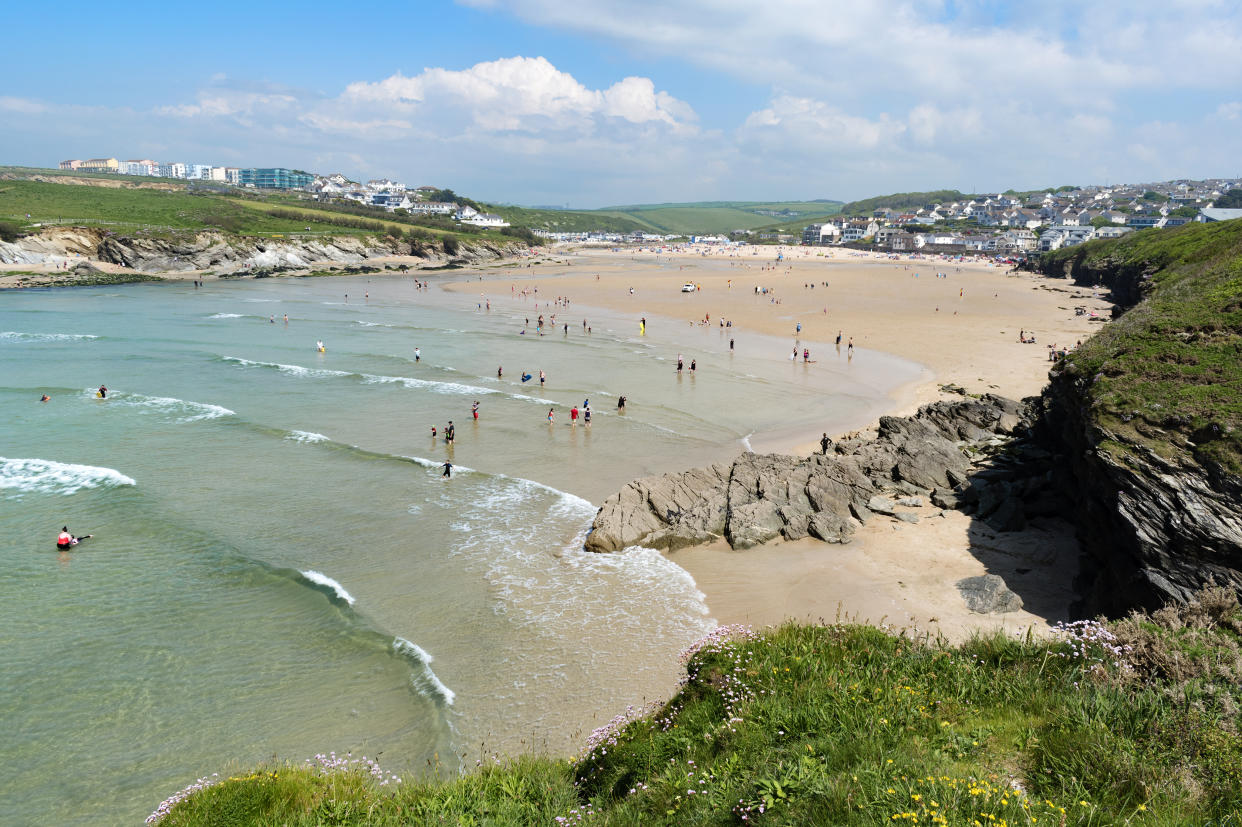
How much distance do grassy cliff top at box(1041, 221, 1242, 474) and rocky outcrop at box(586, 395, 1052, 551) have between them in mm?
4008

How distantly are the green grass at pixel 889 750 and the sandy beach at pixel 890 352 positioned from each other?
2403mm

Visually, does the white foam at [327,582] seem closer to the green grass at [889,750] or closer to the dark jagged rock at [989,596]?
the green grass at [889,750]

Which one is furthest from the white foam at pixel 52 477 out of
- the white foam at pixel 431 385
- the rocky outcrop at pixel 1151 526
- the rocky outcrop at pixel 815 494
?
the rocky outcrop at pixel 1151 526

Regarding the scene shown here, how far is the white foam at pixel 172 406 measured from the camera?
2936 centimetres

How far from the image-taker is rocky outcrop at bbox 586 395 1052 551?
17531 millimetres

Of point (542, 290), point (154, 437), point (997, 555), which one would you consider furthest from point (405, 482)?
point (542, 290)

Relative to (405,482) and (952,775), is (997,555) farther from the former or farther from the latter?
(405,482)

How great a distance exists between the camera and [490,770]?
803 centimetres

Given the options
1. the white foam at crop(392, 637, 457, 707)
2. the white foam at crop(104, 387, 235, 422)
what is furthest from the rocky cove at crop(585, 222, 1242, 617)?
the white foam at crop(104, 387, 235, 422)

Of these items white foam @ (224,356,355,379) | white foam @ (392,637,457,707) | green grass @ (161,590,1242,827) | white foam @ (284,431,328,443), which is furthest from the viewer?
white foam @ (224,356,355,379)

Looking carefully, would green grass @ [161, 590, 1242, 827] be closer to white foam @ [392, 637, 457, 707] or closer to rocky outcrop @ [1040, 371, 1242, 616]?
rocky outcrop @ [1040, 371, 1242, 616]

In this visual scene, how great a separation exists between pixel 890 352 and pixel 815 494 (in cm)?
2996

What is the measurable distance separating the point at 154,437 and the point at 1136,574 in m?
31.5

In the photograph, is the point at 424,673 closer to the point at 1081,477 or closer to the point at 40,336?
the point at 1081,477
